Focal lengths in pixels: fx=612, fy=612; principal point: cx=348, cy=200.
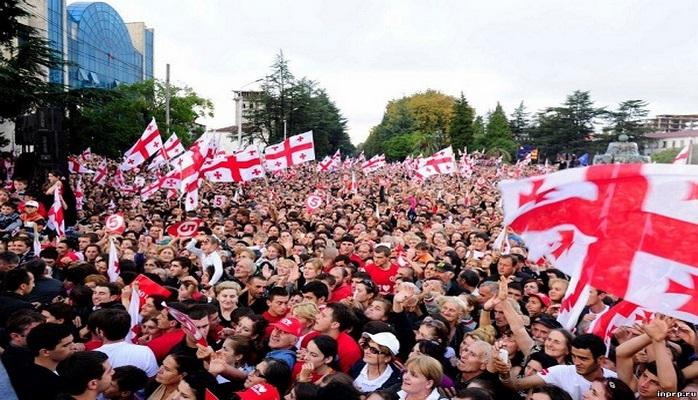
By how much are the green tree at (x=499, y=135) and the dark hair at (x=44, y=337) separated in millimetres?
75889

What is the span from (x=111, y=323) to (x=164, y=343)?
541 millimetres

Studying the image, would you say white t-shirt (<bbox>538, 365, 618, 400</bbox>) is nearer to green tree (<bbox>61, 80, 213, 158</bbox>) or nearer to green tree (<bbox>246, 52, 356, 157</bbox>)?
green tree (<bbox>61, 80, 213, 158</bbox>)

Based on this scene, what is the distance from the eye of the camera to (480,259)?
9367 millimetres

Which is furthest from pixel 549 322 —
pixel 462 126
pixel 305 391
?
pixel 462 126

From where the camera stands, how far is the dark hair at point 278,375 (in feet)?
14.3

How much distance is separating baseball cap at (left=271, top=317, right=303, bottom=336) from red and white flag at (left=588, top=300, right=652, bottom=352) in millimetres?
2346

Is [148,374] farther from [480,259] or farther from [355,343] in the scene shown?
[480,259]

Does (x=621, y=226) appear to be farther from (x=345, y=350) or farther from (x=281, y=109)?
(x=281, y=109)

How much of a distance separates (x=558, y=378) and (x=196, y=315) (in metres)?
2.86

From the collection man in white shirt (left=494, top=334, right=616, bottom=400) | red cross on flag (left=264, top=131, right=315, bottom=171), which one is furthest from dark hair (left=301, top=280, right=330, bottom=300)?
red cross on flag (left=264, top=131, right=315, bottom=171)

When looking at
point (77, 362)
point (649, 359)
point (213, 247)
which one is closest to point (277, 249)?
point (213, 247)

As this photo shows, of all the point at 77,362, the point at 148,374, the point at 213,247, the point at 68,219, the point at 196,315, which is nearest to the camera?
the point at 77,362

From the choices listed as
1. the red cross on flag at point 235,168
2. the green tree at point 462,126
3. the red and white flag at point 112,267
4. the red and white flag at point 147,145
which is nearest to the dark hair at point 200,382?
the red and white flag at point 112,267

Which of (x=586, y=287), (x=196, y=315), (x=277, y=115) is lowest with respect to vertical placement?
(x=196, y=315)
